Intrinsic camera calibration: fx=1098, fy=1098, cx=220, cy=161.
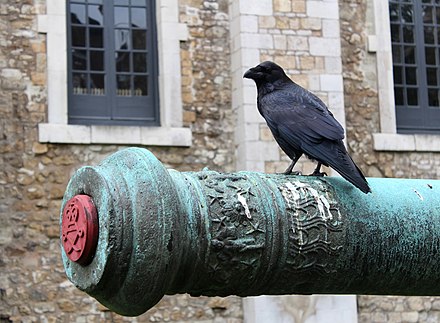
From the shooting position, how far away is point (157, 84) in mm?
11641

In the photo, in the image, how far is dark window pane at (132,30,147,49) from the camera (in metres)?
11.7

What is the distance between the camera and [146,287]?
8.80ft

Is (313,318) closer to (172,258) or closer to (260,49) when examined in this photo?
(260,49)

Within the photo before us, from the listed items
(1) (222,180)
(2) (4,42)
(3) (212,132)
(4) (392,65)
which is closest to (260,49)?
(3) (212,132)

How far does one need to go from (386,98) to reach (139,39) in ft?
9.46

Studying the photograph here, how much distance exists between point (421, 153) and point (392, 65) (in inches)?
43.3

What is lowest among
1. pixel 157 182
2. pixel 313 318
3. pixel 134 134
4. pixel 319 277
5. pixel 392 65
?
pixel 313 318

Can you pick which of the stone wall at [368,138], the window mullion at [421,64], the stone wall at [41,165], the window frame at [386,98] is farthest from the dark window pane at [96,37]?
the window mullion at [421,64]

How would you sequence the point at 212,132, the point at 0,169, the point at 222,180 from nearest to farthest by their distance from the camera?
the point at 222,180, the point at 0,169, the point at 212,132

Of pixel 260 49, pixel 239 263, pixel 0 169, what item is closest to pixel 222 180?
pixel 239 263

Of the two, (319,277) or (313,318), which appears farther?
(313,318)

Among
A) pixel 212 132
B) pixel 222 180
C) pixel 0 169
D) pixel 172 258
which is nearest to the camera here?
pixel 172 258

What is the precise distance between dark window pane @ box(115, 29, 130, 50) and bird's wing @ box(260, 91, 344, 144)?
736 cm

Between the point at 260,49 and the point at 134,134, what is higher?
the point at 260,49
